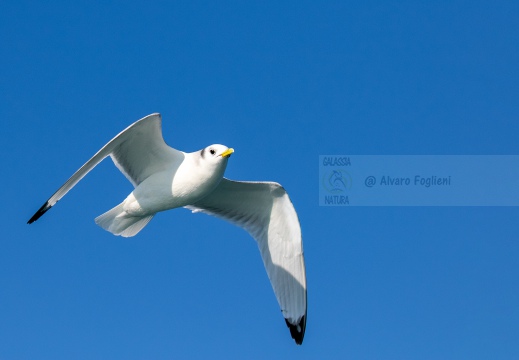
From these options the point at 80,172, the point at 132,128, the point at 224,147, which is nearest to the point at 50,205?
the point at 80,172

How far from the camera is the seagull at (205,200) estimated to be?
5.54 metres

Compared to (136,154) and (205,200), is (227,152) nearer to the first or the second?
(136,154)

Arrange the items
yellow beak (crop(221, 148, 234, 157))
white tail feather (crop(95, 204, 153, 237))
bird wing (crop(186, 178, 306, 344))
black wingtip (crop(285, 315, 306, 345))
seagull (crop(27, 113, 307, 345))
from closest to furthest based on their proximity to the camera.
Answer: yellow beak (crop(221, 148, 234, 157)) < seagull (crop(27, 113, 307, 345)) < white tail feather (crop(95, 204, 153, 237)) < bird wing (crop(186, 178, 306, 344)) < black wingtip (crop(285, 315, 306, 345))

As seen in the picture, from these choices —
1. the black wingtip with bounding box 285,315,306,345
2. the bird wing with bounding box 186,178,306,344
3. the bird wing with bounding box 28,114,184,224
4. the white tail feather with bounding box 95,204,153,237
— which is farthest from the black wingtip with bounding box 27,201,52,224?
the black wingtip with bounding box 285,315,306,345

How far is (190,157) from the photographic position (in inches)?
226

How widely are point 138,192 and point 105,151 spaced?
583 millimetres

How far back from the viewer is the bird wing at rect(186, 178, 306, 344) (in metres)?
6.29

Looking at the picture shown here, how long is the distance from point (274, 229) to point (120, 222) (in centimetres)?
145

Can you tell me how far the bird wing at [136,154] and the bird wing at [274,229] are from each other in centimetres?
65

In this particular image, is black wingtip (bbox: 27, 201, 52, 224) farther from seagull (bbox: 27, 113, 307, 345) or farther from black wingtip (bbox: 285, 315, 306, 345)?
black wingtip (bbox: 285, 315, 306, 345)

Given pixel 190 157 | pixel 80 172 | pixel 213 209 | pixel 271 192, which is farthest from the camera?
pixel 213 209

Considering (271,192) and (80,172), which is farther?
(271,192)

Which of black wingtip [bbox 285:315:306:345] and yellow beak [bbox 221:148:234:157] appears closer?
yellow beak [bbox 221:148:234:157]

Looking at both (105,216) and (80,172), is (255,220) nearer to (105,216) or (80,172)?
(105,216)
